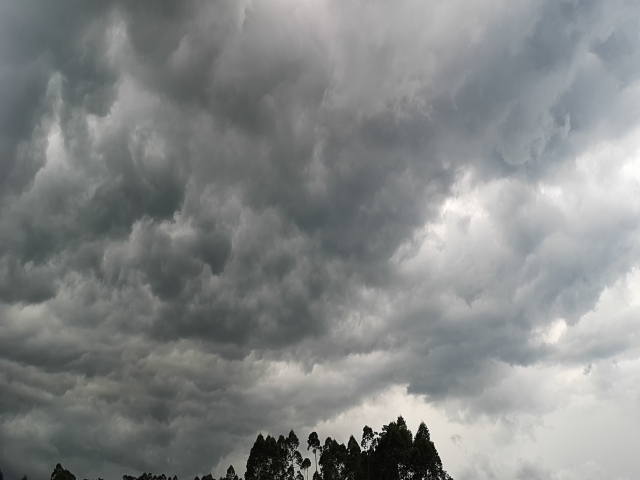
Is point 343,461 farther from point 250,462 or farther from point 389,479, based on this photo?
point 250,462

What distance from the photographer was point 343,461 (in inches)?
5022

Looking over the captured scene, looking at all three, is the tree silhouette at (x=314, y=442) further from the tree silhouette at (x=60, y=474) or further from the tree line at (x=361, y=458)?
the tree silhouette at (x=60, y=474)

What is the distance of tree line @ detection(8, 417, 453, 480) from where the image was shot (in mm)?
111938

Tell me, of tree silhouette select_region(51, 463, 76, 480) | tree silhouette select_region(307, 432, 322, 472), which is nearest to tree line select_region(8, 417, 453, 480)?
tree silhouette select_region(307, 432, 322, 472)

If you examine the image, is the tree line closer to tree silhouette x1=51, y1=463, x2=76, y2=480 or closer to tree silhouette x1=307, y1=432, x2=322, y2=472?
tree silhouette x1=307, y1=432, x2=322, y2=472

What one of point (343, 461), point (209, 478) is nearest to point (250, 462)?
point (343, 461)

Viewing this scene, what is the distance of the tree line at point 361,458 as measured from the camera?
112 m

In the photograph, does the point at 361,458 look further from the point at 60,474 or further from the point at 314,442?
the point at 60,474

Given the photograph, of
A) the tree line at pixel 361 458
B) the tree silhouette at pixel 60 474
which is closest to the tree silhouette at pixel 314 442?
the tree line at pixel 361 458

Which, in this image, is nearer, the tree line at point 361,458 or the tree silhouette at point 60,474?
the tree line at point 361,458

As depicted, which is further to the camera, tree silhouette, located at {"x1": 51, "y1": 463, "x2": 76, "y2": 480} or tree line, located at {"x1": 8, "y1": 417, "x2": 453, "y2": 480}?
tree silhouette, located at {"x1": 51, "y1": 463, "x2": 76, "y2": 480}

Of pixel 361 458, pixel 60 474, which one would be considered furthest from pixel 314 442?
pixel 60 474

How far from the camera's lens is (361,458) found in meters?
130

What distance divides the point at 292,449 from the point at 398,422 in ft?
95.1
